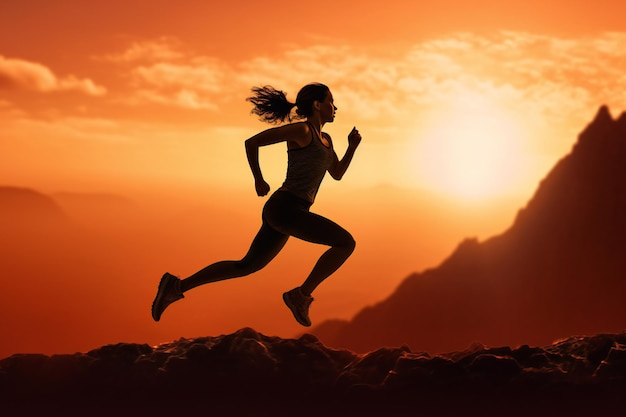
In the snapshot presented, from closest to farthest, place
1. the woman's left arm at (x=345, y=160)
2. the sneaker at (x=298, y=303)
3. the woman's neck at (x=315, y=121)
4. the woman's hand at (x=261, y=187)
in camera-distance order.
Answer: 1. the woman's hand at (x=261, y=187)
2. the woman's neck at (x=315, y=121)
3. the sneaker at (x=298, y=303)
4. the woman's left arm at (x=345, y=160)

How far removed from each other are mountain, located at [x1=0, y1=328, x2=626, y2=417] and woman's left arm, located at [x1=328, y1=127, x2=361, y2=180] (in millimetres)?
1962

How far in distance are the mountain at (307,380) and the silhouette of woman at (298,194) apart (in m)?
0.74

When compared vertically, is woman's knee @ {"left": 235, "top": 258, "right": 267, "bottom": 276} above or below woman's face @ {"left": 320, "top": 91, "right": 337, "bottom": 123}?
below

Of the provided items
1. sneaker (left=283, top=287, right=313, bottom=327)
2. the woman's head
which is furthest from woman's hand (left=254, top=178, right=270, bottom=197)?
sneaker (left=283, top=287, right=313, bottom=327)

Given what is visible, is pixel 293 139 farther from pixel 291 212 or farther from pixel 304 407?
pixel 304 407

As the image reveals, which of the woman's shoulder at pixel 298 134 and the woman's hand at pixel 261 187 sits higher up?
the woman's shoulder at pixel 298 134

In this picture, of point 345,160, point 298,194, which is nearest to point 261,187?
point 298,194

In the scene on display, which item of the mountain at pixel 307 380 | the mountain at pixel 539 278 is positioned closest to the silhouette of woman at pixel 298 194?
the mountain at pixel 307 380

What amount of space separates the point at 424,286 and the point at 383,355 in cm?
6667

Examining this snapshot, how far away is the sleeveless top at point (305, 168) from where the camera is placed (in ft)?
26.1

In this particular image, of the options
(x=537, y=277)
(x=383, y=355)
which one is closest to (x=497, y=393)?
(x=383, y=355)

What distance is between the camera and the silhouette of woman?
792 cm

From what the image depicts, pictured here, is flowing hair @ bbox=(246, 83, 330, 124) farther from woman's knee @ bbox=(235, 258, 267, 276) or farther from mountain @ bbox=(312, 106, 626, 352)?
mountain @ bbox=(312, 106, 626, 352)

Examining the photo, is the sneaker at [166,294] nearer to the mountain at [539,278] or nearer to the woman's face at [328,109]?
the woman's face at [328,109]
